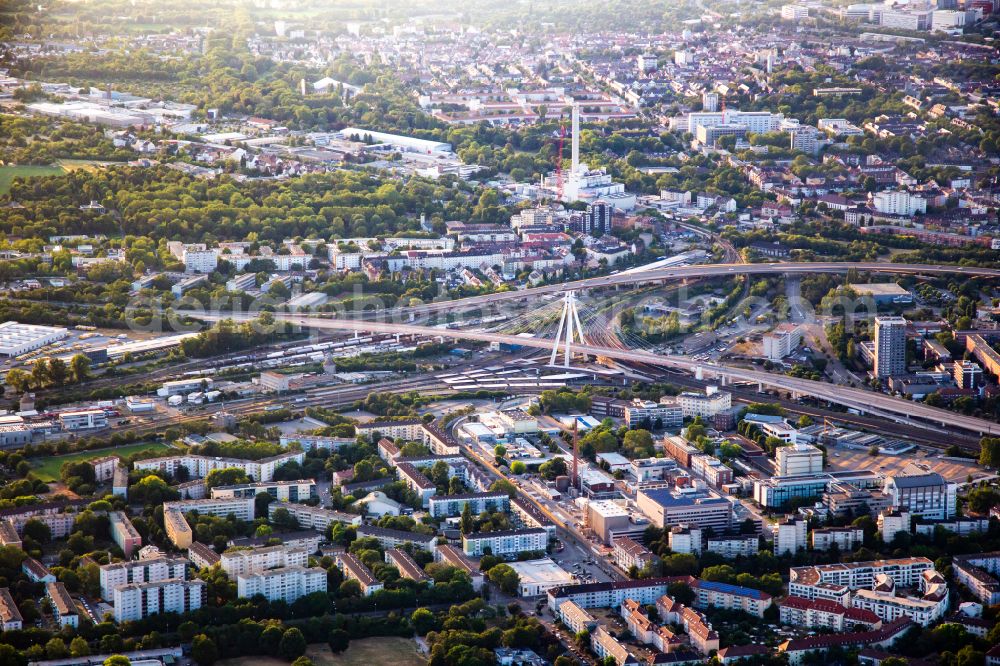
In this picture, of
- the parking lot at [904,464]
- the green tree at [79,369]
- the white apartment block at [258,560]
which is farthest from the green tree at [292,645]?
the green tree at [79,369]

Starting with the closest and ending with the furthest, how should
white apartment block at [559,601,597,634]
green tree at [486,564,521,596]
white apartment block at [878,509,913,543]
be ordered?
white apartment block at [559,601,597,634] < green tree at [486,564,521,596] < white apartment block at [878,509,913,543]

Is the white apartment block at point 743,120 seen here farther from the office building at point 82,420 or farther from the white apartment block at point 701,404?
the office building at point 82,420

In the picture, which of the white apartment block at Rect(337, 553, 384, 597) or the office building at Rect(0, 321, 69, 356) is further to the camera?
the office building at Rect(0, 321, 69, 356)

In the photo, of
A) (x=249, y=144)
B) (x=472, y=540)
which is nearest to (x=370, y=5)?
(x=249, y=144)

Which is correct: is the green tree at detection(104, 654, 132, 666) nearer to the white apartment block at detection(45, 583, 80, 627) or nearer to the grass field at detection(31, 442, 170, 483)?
the white apartment block at detection(45, 583, 80, 627)

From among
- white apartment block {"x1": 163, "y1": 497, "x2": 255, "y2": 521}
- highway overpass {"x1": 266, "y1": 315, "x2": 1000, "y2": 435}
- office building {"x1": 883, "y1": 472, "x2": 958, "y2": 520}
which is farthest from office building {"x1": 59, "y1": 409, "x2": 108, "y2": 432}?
office building {"x1": 883, "y1": 472, "x2": 958, "y2": 520}

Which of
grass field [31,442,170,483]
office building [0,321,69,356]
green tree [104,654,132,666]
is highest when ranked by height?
office building [0,321,69,356]

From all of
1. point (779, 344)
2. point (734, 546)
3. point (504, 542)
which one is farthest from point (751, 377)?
point (504, 542)

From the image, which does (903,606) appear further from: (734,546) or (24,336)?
(24,336)
